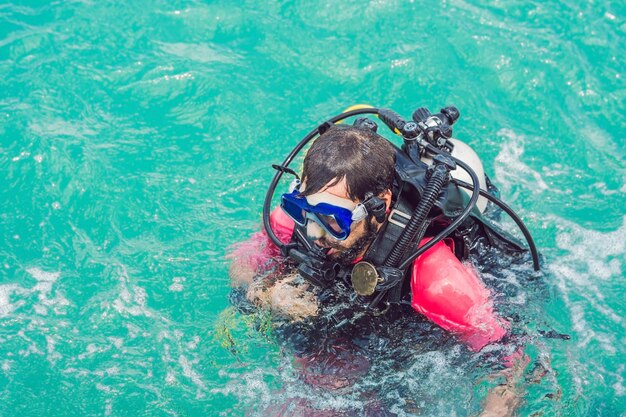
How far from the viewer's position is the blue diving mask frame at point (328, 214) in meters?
3.33

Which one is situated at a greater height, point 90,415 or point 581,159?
point 581,159

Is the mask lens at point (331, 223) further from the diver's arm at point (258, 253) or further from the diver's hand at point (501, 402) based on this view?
the diver's hand at point (501, 402)

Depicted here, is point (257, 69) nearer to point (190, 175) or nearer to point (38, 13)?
point (190, 175)

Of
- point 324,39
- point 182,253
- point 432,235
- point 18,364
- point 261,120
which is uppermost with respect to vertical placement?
point 432,235

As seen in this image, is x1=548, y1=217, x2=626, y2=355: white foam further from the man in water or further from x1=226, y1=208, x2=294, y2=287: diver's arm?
x1=226, y1=208, x2=294, y2=287: diver's arm

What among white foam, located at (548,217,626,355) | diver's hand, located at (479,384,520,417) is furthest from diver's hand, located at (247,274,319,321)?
white foam, located at (548,217,626,355)

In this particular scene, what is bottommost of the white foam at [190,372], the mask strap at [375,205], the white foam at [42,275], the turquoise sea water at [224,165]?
the white foam at [42,275]

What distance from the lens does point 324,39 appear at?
22.9 ft

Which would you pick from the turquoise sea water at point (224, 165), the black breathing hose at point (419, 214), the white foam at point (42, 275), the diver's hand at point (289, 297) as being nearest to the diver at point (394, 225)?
the black breathing hose at point (419, 214)

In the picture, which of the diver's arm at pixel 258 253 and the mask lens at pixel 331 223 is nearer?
the mask lens at pixel 331 223

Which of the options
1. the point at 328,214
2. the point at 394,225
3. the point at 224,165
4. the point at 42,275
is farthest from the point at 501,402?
the point at 42,275

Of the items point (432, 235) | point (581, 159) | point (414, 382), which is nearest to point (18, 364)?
point (414, 382)

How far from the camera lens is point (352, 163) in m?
3.36

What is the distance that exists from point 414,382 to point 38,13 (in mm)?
5812
